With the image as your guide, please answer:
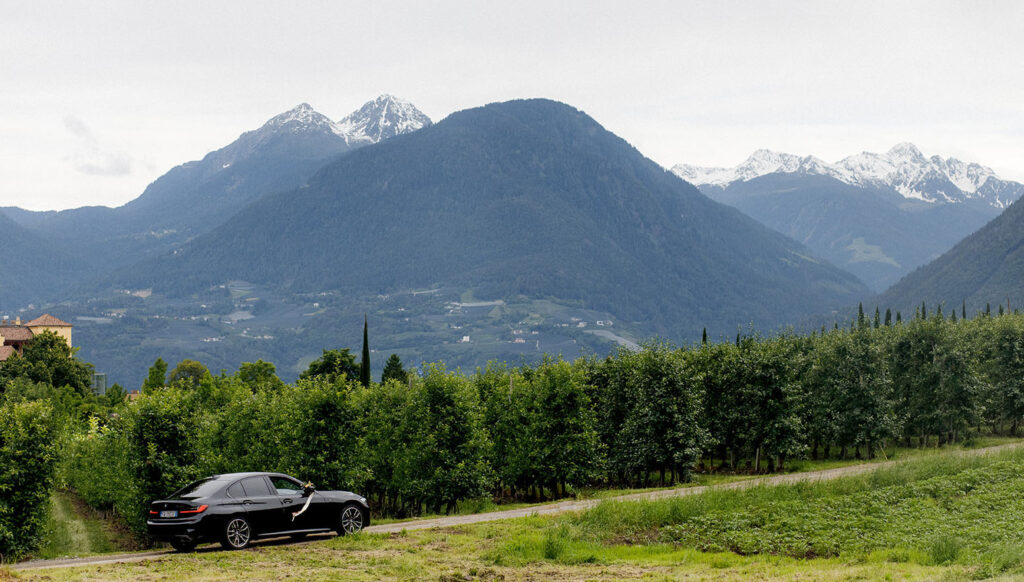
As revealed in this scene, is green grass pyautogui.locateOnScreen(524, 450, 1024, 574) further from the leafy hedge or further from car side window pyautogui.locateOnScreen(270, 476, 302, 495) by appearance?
the leafy hedge

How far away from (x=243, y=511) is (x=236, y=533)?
0.68m

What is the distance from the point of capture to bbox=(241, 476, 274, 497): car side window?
26750mm

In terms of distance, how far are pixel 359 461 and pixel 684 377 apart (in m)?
21.2

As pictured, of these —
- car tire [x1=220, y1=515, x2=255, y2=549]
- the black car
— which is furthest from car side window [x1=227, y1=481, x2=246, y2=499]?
car tire [x1=220, y1=515, x2=255, y2=549]

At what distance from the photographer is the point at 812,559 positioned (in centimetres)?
2614

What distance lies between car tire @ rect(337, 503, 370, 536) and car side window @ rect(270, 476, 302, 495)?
6.03 ft

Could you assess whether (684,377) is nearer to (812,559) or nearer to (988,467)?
(988,467)

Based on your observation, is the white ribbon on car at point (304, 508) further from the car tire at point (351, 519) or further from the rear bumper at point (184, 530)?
the rear bumper at point (184, 530)

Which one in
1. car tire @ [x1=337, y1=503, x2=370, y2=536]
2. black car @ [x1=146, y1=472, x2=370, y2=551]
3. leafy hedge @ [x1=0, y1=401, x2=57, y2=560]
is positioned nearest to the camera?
black car @ [x1=146, y1=472, x2=370, y2=551]

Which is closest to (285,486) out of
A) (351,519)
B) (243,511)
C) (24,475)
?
(243,511)

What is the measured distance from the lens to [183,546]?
26.2 m

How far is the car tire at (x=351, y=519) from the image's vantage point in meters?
28.8

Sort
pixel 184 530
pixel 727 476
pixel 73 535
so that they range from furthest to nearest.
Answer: pixel 727 476 < pixel 73 535 < pixel 184 530

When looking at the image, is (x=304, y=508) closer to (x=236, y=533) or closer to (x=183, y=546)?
(x=236, y=533)
